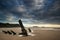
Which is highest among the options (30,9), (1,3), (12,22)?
(1,3)

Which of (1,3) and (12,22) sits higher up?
(1,3)

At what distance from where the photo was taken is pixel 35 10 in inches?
135

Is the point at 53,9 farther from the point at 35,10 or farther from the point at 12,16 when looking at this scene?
the point at 12,16

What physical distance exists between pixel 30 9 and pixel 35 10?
0.14 metres

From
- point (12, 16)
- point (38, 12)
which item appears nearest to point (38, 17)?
point (38, 12)

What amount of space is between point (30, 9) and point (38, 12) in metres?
0.25

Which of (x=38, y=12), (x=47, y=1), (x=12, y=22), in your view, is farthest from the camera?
(x=12, y=22)

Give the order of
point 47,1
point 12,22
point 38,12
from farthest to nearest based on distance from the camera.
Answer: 1. point 12,22
2. point 38,12
3. point 47,1

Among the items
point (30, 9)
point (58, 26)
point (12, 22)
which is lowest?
point (58, 26)

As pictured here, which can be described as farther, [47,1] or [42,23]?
[42,23]

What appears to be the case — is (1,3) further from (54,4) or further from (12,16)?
(54,4)

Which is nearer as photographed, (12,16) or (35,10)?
(35,10)

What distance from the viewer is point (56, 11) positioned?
325cm

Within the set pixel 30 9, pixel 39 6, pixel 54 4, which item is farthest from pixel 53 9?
pixel 30 9
